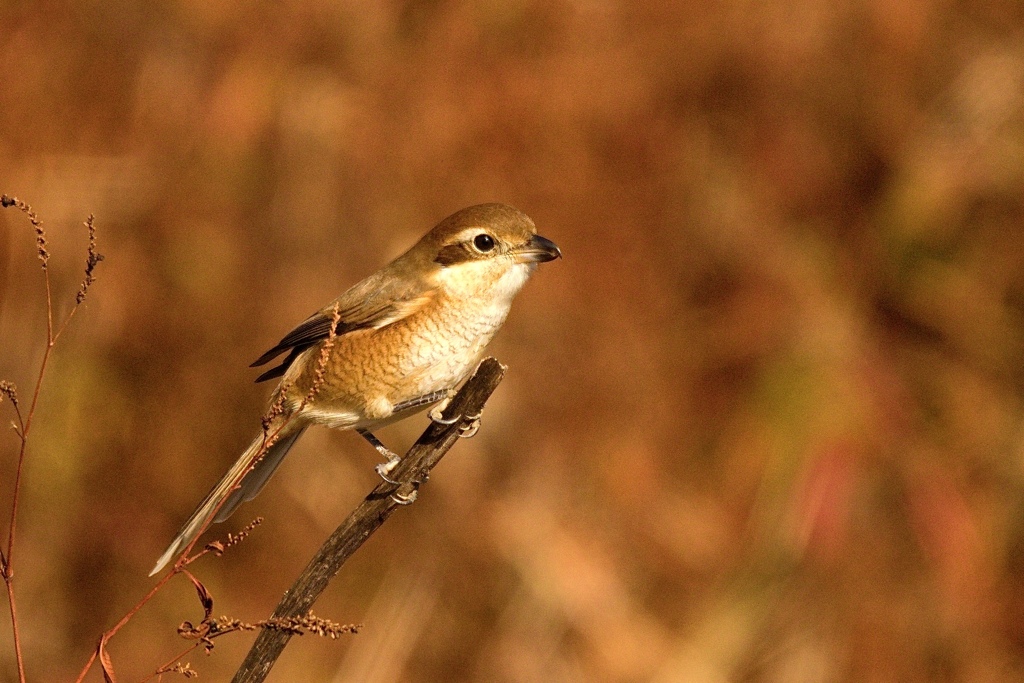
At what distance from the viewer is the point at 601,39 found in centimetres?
593

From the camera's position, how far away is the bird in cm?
309

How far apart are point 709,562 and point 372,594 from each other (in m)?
1.73

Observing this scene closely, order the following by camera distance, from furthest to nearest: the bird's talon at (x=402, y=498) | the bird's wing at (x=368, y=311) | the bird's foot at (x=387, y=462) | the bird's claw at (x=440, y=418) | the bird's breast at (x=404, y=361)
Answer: the bird's wing at (x=368, y=311) → the bird's breast at (x=404, y=361) → the bird's foot at (x=387, y=462) → the bird's claw at (x=440, y=418) → the bird's talon at (x=402, y=498)

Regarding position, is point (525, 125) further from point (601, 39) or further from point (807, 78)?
point (807, 78)

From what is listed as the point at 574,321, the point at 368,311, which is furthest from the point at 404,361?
the point at 574,321

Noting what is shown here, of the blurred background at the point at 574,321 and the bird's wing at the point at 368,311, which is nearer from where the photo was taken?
the bird's wing at the point at 368,311

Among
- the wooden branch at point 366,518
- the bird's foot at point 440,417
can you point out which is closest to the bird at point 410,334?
the bird's foot at point 440,417

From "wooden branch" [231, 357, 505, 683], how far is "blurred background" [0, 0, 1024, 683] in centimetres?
234

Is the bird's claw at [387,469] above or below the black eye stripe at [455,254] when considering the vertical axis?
below

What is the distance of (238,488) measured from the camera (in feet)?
8.87

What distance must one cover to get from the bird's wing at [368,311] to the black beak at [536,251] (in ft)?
0.96

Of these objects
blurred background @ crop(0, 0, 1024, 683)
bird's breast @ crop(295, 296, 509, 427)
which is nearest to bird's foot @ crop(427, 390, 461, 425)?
bird's breast @ crop(295, 296, 509, 427)

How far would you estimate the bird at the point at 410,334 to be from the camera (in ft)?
10.1

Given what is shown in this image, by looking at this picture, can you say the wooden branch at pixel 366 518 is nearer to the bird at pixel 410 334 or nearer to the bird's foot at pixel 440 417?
the bird's foot at pixel 440 417
